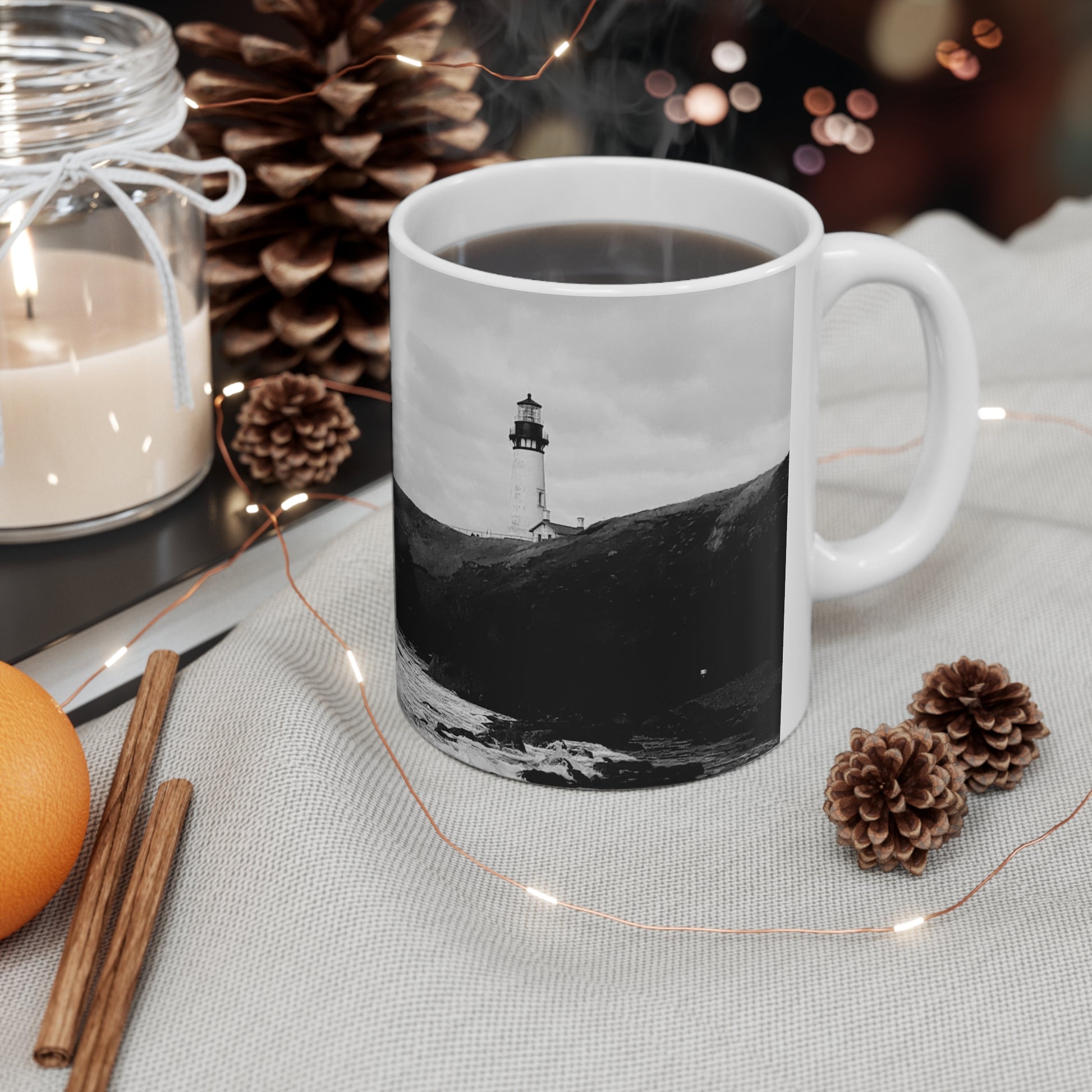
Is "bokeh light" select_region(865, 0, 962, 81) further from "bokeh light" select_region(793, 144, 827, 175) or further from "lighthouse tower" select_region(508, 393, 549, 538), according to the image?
"lighthouse tower" select_region(508, 393, 549, 538)

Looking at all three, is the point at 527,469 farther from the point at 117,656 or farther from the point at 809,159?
the point at 809,159

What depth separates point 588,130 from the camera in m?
1.05

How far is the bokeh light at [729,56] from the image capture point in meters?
1.02

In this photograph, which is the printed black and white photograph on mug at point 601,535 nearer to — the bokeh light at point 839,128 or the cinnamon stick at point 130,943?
the cinnamon stick at point 130,943

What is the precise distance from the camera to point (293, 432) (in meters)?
0.73

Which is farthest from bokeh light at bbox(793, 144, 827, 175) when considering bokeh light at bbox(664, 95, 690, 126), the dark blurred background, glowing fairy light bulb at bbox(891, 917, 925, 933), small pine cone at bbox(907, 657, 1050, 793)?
glowing fairy light bulb at bbox(891, 917, 925, 933)

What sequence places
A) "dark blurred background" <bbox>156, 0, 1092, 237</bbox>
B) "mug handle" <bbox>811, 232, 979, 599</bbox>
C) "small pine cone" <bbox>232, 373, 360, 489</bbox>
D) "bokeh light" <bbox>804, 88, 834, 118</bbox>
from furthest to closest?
"bokeh light" <bbox>804, 88, 834, 118</bbox> < "dark blurred background" <bbox>156, 0, 1092, 237</bbox> < "small pine cone" <bbox>232, 373, 360, 489</bbox> < "mug handle" <bbox>811, 232, 979, 599</bbox>

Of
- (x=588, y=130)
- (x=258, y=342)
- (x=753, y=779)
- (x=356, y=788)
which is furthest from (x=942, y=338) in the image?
(x=588, y=130)

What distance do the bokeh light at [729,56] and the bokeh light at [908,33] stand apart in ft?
0.42

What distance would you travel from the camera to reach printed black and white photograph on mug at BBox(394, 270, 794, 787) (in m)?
0.45

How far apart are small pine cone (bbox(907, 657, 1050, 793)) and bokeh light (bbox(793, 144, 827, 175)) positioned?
0.66 m

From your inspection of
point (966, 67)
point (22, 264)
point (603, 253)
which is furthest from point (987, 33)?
point (22, 264)

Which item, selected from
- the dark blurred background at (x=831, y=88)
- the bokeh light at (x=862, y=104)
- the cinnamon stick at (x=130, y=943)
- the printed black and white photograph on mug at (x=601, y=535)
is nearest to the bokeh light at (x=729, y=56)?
the dark blurred background at (x=831, y=88)

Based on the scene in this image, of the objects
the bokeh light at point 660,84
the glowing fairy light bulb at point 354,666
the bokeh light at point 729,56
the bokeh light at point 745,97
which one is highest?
the bokeh light at point 729,56
